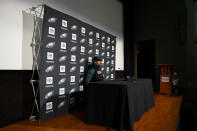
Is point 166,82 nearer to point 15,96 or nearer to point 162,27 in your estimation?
point 162,27

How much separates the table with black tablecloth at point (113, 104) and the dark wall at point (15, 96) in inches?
42.5

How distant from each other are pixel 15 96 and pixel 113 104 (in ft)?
4.89

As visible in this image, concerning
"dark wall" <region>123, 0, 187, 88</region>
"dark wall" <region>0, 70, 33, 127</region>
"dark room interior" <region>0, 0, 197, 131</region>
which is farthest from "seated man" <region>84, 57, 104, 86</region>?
"dark wall" <region>123, 0, 187, 88</region>

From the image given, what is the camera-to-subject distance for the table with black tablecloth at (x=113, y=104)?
2.04 meters

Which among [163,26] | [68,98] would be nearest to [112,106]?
[68,98]

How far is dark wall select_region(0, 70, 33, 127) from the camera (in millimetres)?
2244

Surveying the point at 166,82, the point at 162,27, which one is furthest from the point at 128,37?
the point at 166,82

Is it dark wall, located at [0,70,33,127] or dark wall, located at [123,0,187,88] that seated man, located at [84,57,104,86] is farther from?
dark wall, located at [123,0,187,88]

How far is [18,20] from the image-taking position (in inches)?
97.9

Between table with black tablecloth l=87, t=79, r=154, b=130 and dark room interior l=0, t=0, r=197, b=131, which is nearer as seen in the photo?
Result: table with black tablecloth l=87, t=79, r=154, b=130

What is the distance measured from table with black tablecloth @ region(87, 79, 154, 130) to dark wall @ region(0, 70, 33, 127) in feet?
3.54

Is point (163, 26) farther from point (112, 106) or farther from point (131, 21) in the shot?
point (112, 106)

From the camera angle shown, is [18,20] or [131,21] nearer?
[18,20]

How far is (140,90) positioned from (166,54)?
3.96 m
